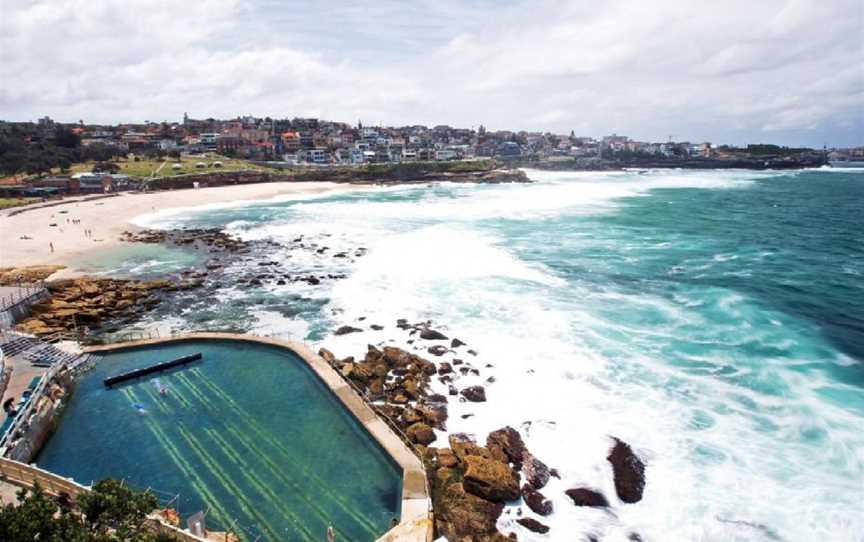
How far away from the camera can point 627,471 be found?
1605cm

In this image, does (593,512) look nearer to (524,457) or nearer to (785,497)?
(524,457)

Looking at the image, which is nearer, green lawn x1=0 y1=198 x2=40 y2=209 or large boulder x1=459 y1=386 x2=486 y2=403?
large boulder x1=459 y1=386 x2=486 y2=403

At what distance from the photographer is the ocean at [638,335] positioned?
15203mm

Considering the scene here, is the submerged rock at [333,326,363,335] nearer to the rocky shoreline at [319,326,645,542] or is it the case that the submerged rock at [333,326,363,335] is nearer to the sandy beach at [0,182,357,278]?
the rocky shoreline at [319,326,645,542]

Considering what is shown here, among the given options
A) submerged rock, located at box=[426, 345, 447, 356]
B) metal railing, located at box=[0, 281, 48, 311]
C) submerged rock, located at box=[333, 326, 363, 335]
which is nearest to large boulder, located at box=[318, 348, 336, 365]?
submerged rock, located at box=[333, 326, 363, 335]

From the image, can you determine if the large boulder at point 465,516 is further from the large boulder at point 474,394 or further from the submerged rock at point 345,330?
the submerged rock at point 345,330

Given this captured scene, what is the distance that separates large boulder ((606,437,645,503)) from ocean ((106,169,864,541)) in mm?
304

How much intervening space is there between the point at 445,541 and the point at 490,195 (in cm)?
8556

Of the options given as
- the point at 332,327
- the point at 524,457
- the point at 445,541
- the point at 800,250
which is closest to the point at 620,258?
the point at 800,250

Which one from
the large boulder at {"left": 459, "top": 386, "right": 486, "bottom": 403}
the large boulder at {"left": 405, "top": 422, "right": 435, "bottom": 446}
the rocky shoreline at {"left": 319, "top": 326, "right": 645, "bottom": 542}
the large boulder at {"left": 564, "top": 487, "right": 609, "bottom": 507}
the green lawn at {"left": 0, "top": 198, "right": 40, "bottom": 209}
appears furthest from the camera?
the green lawn at {"left": 0, "top": 198, "right": 40, "bottom": 209}

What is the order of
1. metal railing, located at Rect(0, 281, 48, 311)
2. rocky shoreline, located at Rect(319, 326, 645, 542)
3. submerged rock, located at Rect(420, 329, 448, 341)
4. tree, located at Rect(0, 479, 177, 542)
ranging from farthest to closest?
1. metal railing, located at Rect(0, 281, 48, 311)
2. submerged rock, located at Rect(420, 329, 448, 341)
3. rocky shoreline, located at Rect(319, 326, 645, 542)
4. tree, located at Rect(0, 479, 177, 542)

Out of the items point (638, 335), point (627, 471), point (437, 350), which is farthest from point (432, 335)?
point (627, 471)

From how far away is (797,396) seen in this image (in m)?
20.2

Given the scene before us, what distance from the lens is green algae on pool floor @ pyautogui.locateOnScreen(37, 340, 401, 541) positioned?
1400cm
